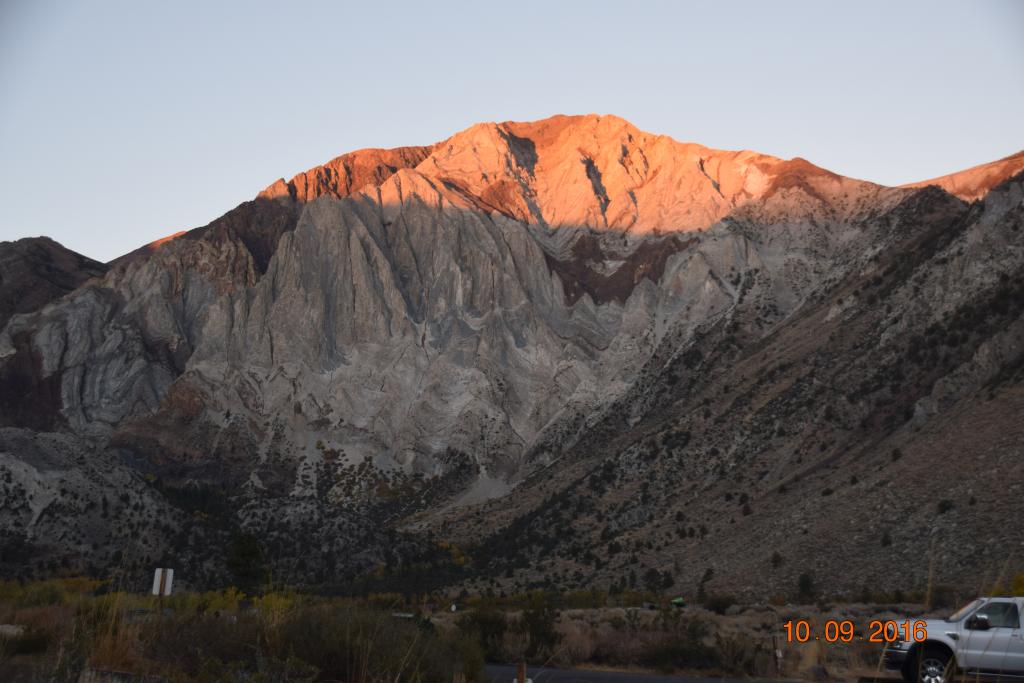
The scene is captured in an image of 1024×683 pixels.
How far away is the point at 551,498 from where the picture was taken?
7906cm

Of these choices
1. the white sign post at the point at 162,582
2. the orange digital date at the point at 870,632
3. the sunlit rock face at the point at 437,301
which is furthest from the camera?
the sunlit rock face at the point at 437,301

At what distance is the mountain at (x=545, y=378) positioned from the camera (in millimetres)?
54062

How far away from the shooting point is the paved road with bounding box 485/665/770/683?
2035 cm

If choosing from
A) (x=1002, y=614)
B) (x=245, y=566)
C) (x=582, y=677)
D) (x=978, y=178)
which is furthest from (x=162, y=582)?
(x=978, y=178)

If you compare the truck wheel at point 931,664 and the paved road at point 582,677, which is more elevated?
the truck wheel at point 931,664

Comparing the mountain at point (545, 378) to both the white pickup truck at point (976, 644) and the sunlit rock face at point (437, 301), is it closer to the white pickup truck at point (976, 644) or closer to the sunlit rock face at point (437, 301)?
the sunlit rock face at point (437, 301)

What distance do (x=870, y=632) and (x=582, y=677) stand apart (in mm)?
8969

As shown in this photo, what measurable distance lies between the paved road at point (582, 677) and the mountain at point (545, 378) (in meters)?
15.1

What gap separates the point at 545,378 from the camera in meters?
111

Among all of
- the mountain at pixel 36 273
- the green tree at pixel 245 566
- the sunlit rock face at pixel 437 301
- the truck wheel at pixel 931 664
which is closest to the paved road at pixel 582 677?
the truck wheel at pixel 931 664

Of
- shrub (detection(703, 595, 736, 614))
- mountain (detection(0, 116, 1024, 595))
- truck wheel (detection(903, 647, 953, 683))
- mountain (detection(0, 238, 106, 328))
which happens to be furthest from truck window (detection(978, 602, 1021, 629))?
mountain (detection(0, 238, 106, 328))

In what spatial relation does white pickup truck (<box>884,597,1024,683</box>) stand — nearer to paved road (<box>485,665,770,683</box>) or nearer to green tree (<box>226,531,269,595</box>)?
paved road (<box>485,665,770,683</box>)

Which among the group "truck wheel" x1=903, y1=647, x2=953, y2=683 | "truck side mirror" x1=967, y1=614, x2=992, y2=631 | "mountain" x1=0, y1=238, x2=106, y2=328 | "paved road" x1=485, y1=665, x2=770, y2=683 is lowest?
"paved road" x1=485, y1=665, x2=770, y2=683

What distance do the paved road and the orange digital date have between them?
11.6 ft
